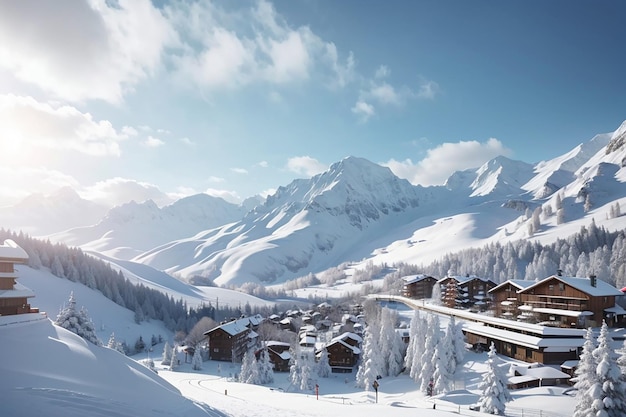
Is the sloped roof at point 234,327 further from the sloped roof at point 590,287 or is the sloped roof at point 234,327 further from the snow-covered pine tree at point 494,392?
the sloped roof at point 590,287

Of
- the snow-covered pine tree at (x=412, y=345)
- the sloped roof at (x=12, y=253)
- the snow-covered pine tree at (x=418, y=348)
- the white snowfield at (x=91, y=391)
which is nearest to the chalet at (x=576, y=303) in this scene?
the snow-covered pine tree at (x=418, y=348)

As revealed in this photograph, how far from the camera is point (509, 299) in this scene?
7044cm

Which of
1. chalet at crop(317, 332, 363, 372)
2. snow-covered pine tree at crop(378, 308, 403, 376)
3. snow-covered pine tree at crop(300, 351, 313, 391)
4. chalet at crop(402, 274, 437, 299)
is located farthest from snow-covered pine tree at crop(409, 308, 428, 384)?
chalet at crop(402, 274, 437, 299)

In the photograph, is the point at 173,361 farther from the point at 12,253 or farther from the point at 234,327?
the point at 12,253

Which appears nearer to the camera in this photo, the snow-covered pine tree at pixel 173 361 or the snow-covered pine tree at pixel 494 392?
the snow-covered pine tree at pixel 494 392

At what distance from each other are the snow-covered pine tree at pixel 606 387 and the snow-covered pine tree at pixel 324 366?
153 feet

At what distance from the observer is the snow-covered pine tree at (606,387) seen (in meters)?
27.2

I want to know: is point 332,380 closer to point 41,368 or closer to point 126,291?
point 41,368

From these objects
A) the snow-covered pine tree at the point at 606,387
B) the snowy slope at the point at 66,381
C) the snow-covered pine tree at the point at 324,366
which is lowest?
the snow-covered pine tree at the point at 324,366

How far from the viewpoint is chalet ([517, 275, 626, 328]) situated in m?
54.2

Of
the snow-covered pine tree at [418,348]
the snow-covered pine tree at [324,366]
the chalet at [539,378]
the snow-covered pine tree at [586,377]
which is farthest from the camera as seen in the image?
the snow-covered pine tree at [324,366]

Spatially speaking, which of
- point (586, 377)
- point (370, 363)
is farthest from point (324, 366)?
point (586, 377)

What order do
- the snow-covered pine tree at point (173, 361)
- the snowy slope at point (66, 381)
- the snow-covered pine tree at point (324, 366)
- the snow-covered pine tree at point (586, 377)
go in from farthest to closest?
the snow-covered pine tree at point (173, 361) → the snow-covered pine tree at point (324, 366) → the snow-covered pine tree at point (586, 377) → the snowy slope at point (66, 381)

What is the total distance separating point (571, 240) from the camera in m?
165
